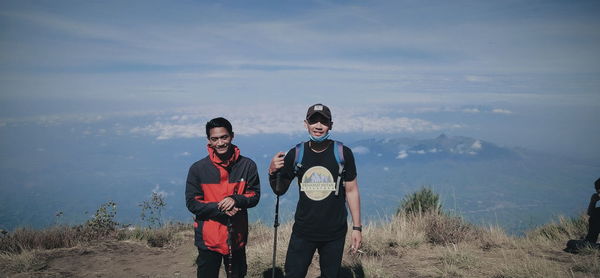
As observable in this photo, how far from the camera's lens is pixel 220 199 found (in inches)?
135

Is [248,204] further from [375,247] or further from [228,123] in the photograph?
[375,247]

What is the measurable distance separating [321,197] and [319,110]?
2.76 feet

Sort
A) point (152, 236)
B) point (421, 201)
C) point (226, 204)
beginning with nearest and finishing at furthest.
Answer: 1. point (226, 204)
2. point (152, 236)
3. point (421, 201)

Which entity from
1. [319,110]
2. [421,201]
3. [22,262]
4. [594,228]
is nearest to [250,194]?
[319,110]

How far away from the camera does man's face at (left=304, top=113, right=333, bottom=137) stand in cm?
329

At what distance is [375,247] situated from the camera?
21.8ft

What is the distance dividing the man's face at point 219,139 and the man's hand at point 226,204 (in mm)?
491

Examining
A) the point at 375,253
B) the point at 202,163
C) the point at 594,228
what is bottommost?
the point at 375,253

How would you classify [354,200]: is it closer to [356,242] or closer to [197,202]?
[356,242]

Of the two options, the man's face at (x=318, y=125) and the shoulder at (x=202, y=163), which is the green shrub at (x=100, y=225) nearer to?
the shoulder at (x=202, y=163)

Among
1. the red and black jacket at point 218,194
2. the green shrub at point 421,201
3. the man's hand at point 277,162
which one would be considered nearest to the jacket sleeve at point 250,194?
the red and black jacket at point 218,194

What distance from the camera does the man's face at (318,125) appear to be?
10.8 feet

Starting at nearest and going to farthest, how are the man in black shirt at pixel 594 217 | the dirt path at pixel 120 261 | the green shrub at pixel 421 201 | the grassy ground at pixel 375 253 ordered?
the grassy ground at pixel 375 253 < the dirt path at pixel 120 261 < the man in black shirt at pixel 594 217 < the green shrub at pixel 421 201

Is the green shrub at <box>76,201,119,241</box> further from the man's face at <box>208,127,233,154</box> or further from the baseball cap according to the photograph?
the baseball cap
